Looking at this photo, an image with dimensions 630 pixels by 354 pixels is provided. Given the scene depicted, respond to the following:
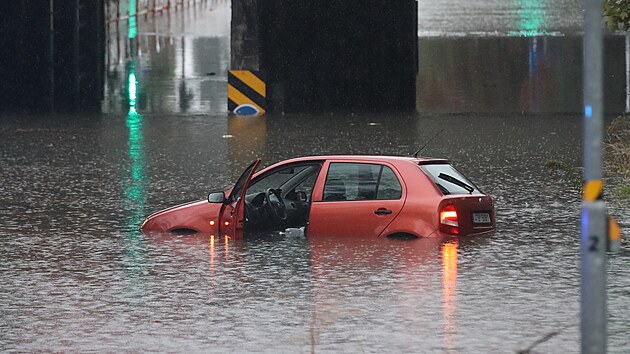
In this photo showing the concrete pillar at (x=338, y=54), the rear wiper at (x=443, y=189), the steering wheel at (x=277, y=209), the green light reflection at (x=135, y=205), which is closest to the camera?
the green light reflection at (x=135, y=205)

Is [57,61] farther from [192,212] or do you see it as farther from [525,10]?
[525,10]

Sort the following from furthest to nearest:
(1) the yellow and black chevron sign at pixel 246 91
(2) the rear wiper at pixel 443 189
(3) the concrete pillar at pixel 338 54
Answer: (3) the concrete pillar at pixel 338 54, (1) the yellow and black chevron sign at pixel 246 91, (2) the rear wiper at pixel 443 189

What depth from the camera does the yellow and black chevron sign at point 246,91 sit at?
32781 millimetres

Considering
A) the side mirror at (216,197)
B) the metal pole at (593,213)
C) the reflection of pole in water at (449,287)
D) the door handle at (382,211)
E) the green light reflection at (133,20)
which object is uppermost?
the green light reflection at (133,20)

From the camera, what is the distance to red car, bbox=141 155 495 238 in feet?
49.2

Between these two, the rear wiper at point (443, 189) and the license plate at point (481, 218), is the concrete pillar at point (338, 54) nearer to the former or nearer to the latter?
the license plate at point (481, 218)

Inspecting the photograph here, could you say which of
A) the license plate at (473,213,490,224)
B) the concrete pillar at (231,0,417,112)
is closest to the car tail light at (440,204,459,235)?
the license plate at (473,213,490,224)

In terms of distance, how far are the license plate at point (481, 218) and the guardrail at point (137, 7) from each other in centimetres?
4016

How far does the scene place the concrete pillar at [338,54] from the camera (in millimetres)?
34031

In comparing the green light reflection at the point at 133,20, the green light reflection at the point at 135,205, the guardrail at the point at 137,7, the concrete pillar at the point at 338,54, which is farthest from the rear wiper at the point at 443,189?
the green light reflection at the point at 133,20

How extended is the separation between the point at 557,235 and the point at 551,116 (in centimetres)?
1726

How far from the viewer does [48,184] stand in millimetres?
20875

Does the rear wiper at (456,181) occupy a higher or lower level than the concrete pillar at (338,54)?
lower

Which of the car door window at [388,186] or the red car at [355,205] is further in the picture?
the car door window at [388,186]
